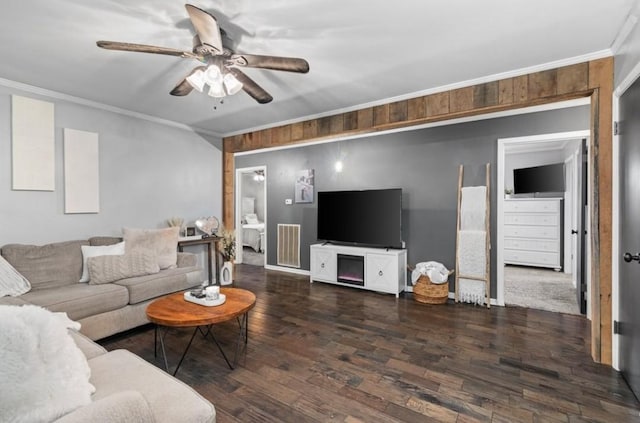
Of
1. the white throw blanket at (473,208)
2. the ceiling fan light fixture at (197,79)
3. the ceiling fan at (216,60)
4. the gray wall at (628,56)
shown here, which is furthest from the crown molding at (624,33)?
the ceiling fan light fixture at (197,79)

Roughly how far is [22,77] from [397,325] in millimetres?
4465

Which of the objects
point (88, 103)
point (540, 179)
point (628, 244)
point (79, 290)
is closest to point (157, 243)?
point (79, 290)

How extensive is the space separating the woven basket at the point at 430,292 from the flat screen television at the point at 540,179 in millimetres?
3609

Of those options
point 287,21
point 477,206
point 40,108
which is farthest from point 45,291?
point 477,206

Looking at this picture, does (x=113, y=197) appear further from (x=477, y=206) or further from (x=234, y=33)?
(x=477, y=206)

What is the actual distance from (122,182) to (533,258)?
7.39 metres

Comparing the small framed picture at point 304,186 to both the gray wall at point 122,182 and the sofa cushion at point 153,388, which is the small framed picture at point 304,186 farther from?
the sofa cushion at point 153,388

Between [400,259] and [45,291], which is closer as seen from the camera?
[45,291]

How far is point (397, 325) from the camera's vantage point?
315 centimetres

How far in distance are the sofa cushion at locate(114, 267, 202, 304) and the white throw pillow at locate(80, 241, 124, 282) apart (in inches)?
14.6

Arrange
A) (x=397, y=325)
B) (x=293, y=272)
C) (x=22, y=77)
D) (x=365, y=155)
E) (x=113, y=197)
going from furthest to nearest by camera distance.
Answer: (x=293, y=272) → (x=365, y=155) → (x=113, y=197) → (x=397, y=325) → (x=22, y=77)

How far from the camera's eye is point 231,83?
2299 millimetres

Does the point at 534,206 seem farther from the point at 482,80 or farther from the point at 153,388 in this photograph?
the point at 153,388

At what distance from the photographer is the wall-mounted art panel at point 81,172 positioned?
340cm
